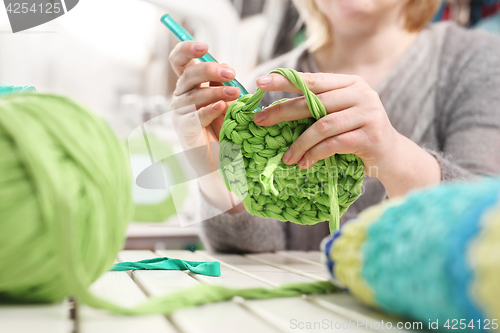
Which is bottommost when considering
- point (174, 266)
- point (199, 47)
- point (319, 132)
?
point (174, 266)

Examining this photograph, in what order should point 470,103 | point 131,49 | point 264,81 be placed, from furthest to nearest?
1. point 131,49
2. point 470,103
3. point 264,81

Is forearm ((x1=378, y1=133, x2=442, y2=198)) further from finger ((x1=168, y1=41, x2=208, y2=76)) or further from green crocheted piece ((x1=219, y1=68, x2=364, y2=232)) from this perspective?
finger ((x1=168, y1=41, x2=208, y2=76))

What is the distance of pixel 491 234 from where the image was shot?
5.9 inches

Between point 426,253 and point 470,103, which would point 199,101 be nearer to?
point 426,253

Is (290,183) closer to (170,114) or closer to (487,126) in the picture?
(170,114)

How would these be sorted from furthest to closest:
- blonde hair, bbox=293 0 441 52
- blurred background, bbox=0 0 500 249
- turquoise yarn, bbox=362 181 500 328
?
blurred background, bbox=0 0 500 249
blonde hair, bbox=293 0 441 52
turquoise yarn, bbox=362 181 500 328

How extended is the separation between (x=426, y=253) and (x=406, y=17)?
0.73 meters

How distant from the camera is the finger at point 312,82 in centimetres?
35

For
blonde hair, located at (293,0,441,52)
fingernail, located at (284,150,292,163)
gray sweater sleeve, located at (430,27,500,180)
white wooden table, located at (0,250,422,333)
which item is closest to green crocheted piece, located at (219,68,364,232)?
fingernail, located at (284,150,292,163)

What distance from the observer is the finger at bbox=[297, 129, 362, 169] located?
0.37m

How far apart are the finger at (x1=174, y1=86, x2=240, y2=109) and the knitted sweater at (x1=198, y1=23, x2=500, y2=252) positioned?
0.20 metres

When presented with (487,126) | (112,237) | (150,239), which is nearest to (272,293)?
(112,237)

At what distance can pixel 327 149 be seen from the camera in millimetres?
373

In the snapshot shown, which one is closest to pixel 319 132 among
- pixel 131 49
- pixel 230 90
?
pixel 230 90
